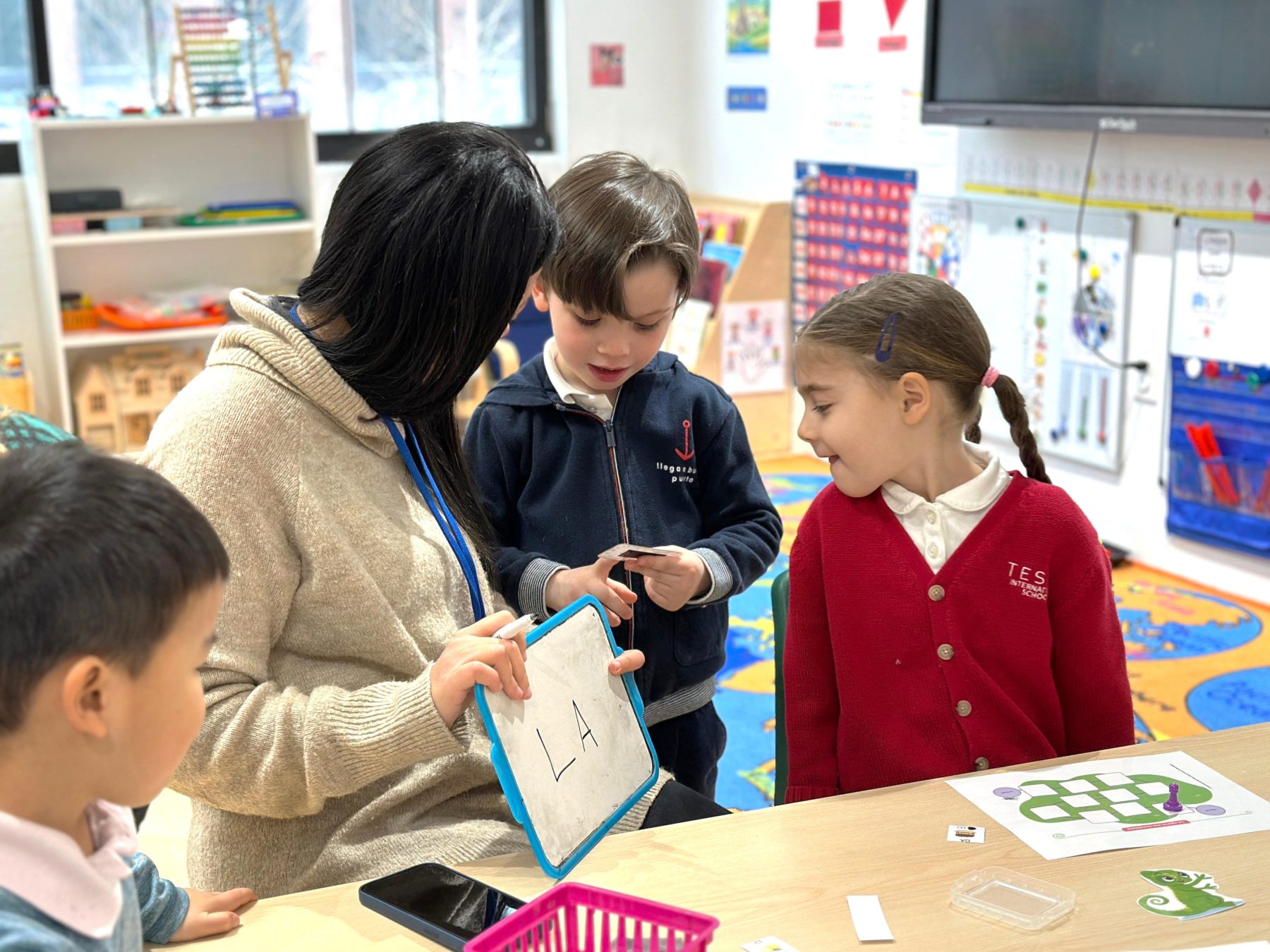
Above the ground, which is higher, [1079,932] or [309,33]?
[309,33]

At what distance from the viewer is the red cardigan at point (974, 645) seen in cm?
141

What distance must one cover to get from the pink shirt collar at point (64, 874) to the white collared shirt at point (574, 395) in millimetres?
916

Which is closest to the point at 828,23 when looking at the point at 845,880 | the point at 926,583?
the point at 926,583

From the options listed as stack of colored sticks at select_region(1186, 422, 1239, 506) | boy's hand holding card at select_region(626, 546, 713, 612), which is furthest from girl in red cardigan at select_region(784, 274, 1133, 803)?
stack of colored sticks at select_region(1186, 422, 1239, 506)

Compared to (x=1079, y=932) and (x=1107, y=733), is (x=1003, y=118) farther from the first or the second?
(x=1079, y=932)

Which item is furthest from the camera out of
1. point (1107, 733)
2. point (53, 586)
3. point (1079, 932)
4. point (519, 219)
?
point (1107, 733)

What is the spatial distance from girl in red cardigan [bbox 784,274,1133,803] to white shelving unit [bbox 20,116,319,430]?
349cm

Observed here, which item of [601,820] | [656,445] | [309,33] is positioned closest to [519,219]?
[656,445]

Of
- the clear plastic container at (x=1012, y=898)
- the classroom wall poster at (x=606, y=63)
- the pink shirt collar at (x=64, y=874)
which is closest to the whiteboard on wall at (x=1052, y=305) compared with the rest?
the classroom wall poster at (x=606, y=63)

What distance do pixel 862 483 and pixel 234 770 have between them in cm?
72

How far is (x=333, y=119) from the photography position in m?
5.23

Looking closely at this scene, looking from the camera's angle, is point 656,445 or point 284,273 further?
point 284,273

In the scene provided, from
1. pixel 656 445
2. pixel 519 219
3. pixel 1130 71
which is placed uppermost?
pixel 1130 71

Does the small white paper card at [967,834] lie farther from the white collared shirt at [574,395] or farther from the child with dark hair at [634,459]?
the white collared shirt at [574,395]
